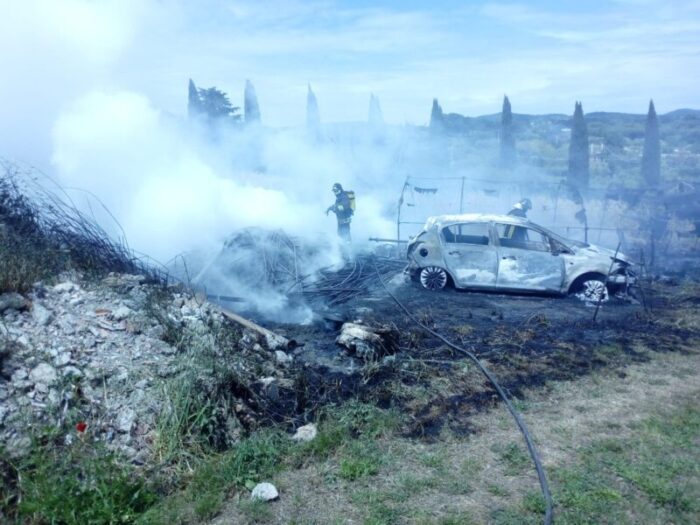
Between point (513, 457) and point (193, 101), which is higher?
point (193, 101)

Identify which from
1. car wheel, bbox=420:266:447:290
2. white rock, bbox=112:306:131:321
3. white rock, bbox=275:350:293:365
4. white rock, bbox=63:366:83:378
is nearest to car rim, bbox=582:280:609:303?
car wheel, bbox=420:266:447:290

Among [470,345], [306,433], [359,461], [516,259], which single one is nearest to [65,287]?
[306,433]

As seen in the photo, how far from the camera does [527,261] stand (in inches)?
393

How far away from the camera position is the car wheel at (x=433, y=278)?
34.9ft

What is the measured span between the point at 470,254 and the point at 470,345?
312 cm

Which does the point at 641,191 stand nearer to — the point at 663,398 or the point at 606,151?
the point at 663,398

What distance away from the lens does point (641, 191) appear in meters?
19.5

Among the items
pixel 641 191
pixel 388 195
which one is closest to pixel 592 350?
pixel 641 191

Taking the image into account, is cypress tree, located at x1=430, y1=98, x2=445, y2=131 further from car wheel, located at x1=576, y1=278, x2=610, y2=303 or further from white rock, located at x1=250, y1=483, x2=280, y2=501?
white rock, located at x1=250, y1=483, x2=280, y2=501

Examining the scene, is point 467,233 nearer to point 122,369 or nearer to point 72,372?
point 122,369

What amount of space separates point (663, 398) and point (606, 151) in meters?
38.8

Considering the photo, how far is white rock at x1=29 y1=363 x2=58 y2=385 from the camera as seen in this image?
186 inches

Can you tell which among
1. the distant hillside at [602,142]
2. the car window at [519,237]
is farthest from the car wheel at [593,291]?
the distant hillside at [602,142]

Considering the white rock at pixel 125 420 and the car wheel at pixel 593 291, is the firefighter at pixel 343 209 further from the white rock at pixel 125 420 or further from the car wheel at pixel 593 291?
the white rock at pixel 125 420
